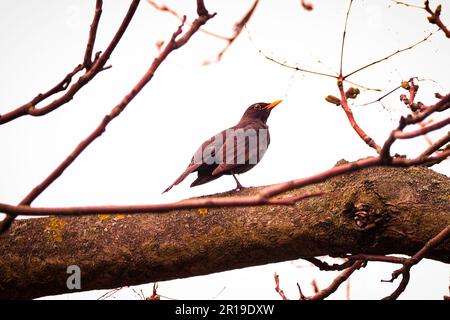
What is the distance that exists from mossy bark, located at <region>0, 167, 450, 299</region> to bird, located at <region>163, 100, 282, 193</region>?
137 cm

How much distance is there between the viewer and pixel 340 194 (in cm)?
245

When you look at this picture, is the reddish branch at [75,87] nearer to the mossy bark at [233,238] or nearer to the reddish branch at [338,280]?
the mossy bark at [233,238]

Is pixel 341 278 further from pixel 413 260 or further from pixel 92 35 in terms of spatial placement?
pixel 92 35

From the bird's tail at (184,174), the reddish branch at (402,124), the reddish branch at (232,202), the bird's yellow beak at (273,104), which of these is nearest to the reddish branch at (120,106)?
the reddish branch at (232,202)

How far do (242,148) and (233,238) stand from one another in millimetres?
1967

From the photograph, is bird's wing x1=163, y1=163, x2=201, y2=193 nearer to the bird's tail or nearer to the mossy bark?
the bird's tail

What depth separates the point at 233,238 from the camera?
2.44 meters

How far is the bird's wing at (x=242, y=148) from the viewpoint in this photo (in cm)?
409

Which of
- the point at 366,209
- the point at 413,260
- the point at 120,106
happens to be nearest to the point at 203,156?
the point at 366,209

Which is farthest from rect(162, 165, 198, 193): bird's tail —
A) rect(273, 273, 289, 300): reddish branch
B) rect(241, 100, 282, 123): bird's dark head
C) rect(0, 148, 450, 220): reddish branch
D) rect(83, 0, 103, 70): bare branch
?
rect(0, 148, 450, 220): reddish branch
